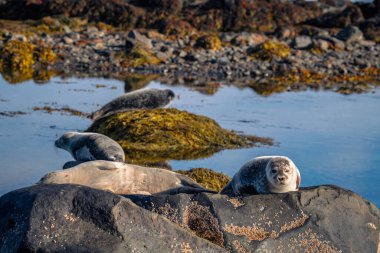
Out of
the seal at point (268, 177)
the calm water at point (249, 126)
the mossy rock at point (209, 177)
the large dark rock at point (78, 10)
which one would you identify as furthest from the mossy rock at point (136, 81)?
the large dark rock at point (78, 10)

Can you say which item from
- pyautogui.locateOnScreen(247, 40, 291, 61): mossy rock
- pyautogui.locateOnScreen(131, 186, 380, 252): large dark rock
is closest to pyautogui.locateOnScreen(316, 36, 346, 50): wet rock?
pyautogui.locateOnScreen(247, 40, 291, 61): mossy rock

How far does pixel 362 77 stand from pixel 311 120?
31.3ft

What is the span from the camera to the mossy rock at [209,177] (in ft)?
26.5

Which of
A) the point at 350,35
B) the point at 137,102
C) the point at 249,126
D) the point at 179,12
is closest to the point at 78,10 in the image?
the point at 179,12

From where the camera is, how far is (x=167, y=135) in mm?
10773

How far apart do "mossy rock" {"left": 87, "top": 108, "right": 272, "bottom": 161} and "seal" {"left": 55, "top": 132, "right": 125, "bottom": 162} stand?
900 mm

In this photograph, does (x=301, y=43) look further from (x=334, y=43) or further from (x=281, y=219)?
(x=281, y=219)

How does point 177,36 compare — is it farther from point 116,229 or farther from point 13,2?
point 116,229

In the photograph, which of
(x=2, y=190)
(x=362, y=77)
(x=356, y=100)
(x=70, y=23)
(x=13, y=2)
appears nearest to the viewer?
(x=2, y=190)

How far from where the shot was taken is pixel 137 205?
4395mm

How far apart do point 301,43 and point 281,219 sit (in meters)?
24.7

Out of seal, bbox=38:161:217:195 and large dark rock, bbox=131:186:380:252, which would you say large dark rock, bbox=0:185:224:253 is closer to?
large dark rock, bbox=131:186:380:252

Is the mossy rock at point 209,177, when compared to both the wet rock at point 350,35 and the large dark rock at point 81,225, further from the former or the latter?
the wet rock at point 350,35

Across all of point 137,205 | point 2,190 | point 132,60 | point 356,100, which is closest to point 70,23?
point 132,60
